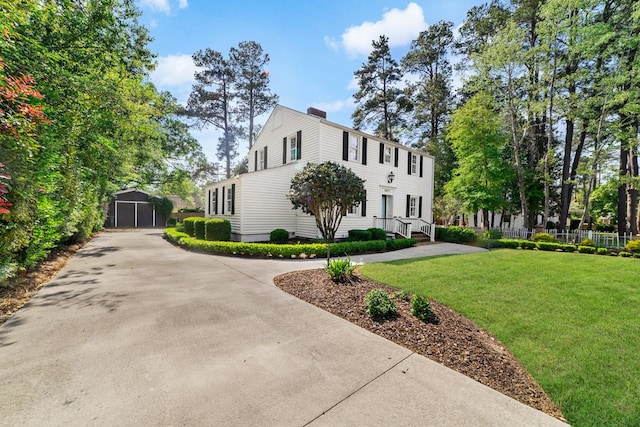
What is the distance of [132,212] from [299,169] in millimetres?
20905

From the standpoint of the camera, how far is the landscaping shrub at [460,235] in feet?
46.0

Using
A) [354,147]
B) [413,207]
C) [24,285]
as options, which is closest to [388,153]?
[354,147]

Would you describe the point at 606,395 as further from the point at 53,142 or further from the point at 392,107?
the point at 392,107

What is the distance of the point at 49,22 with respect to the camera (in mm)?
7102

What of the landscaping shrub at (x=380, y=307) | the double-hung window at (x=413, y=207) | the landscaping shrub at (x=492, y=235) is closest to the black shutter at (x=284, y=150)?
the double-hung window at (x=413, y=207)

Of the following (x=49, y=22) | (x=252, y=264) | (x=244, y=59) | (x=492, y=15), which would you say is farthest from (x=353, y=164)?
(x=244, y=59)

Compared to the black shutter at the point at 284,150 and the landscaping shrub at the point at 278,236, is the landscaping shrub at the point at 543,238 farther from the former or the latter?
the black shutter at the point at 284,150

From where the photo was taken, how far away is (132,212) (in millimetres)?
24359

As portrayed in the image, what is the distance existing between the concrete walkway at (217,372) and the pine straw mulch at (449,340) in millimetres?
199

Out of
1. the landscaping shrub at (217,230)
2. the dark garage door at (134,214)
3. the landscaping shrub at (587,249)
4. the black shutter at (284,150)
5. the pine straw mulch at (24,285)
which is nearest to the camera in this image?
the pine straw mulch at (24,285)

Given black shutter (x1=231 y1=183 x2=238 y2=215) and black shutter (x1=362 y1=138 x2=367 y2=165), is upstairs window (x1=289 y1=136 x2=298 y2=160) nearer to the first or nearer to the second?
black shutter (x1=231 y1=183 x2=238 y2=215)

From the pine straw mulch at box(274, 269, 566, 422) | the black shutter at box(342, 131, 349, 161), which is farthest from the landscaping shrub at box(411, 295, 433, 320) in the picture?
the black shutter at box(342, 131, 349, 161)

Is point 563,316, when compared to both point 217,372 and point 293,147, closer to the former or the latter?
point 217,372

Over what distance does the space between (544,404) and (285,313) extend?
126 inches
